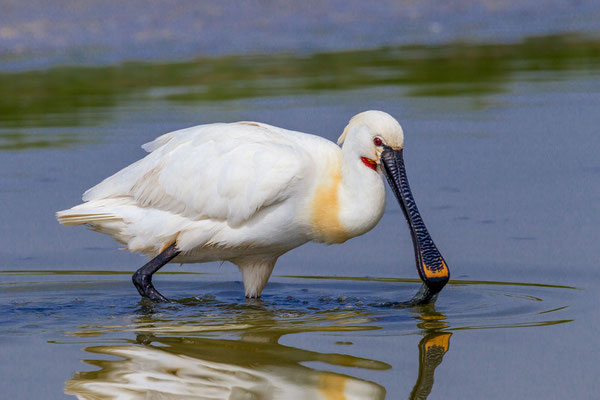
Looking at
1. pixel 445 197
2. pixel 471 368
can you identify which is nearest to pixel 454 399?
pixel 471 368

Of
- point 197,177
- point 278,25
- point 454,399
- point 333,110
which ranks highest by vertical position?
point 278,25

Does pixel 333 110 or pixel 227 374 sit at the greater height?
pixel 333 110

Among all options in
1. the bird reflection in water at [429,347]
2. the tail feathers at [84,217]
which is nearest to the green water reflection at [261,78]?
the tail feathers at [84,217]

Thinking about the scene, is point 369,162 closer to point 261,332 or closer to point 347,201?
point 347,201

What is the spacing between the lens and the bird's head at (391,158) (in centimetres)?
727

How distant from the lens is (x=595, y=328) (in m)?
6.57

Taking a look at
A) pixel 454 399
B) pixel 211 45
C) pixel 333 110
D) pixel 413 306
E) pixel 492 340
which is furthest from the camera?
pixel 211 45

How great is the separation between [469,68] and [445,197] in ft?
21.5

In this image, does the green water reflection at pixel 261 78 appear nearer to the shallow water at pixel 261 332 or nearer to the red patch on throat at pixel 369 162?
the shallow water at pixel 261 332

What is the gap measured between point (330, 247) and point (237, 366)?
8.80ft

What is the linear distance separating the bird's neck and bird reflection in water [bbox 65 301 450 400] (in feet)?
1.92

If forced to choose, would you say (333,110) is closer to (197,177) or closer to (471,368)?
(197,177)

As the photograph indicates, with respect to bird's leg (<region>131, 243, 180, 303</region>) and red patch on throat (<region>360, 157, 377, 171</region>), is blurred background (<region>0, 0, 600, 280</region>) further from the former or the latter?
red patch on throat (<region>360, 157, 377, 171</region>)

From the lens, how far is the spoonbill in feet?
24.1
